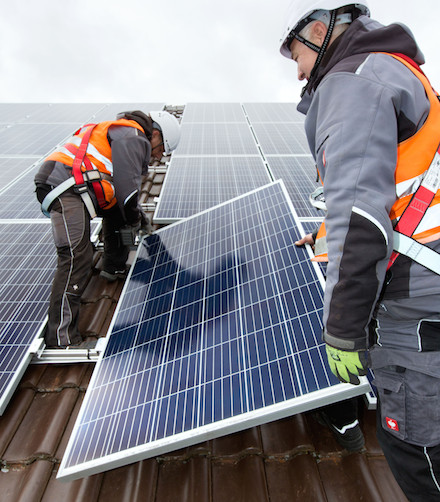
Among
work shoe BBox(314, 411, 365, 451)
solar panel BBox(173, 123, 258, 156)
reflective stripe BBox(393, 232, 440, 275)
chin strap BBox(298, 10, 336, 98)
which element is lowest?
solar panel BBox(173, 123, 258, 156)

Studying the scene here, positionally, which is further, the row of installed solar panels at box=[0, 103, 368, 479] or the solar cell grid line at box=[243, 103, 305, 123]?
the solar cell grid line at box=[243, 103, 305, 123]

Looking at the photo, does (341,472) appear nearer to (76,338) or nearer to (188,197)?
(76,338)

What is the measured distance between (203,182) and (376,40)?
12.0ft

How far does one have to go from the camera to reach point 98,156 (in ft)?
11.1

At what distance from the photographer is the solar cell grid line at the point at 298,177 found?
13.7 feet

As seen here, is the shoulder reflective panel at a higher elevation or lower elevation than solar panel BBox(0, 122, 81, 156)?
higher

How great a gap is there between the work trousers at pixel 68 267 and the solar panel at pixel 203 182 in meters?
1.16

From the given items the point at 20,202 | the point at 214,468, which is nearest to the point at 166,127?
the point at 20,202

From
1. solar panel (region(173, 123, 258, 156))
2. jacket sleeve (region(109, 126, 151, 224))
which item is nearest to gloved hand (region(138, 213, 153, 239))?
jacket sleeve (region(109, 126, 151, 224))

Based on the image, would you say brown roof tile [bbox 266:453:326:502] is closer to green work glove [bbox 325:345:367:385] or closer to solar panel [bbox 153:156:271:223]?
green work glove [bbox 325:345:367:385]

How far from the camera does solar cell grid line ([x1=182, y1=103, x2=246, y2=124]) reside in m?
8.38

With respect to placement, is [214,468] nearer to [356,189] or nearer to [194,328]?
[194,328]

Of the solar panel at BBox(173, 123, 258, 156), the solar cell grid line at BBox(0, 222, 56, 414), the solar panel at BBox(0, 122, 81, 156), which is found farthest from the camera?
the solar panel at BBox(0, 122, 81, 156)

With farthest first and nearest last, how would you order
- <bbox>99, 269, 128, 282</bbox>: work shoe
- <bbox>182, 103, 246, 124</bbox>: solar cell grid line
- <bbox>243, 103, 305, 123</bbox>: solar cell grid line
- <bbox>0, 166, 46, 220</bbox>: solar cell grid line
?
1. <bbox>243, 103, 305, 123</bbox>: solar cell grid line
2. <bbox>182, 103, 246, 124</bbox>: solar cell grid line
3. <bbox>0, 166, 46, 220</bbox>: solar cell grid line
4. <bbox>99, 269, 128, 282</bbox>: work shoe
